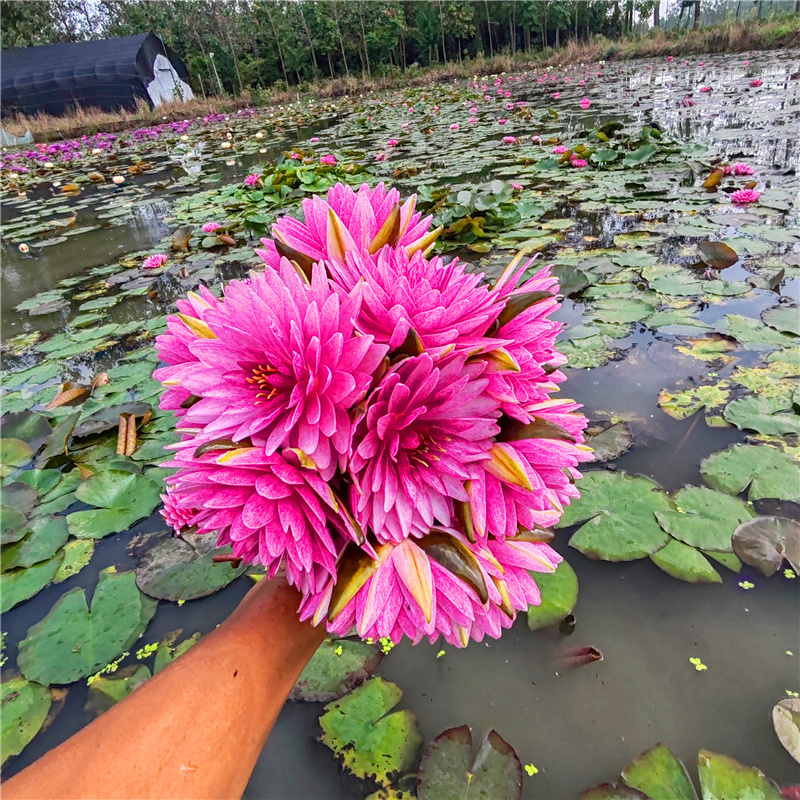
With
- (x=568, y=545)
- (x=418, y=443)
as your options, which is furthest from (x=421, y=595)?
(x=568, y=545)

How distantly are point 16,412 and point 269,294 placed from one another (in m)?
2.09

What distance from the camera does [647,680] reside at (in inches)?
41.3

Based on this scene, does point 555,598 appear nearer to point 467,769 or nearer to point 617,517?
point 617,517

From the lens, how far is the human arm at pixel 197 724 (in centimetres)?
62

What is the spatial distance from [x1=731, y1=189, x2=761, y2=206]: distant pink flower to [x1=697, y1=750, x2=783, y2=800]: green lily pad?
3.45 m

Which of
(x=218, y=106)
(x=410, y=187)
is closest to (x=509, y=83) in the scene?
(x=218, y=106)

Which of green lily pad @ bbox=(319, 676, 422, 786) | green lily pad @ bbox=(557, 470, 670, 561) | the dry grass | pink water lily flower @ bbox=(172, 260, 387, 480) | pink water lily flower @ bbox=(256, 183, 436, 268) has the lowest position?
green lily pad @ bbox=(319, 676, 422, 786)

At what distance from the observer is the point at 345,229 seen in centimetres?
76

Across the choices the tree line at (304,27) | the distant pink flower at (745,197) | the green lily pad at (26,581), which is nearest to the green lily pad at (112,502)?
the green lily pad at (26,581)

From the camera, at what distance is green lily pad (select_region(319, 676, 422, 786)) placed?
0.97m

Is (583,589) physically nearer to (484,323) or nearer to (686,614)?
(686,614)

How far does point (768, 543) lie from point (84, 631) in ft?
6.04

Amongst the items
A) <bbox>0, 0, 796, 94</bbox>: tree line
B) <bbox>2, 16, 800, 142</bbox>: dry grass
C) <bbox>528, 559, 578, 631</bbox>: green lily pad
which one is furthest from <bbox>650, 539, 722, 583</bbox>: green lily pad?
<bbox>0, 0, 796, 94</bbox>: tree line

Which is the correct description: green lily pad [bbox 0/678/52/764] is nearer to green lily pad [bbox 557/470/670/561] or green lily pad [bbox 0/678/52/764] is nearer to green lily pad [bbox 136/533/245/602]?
green lily pad [bbox 136/533/245/602]
